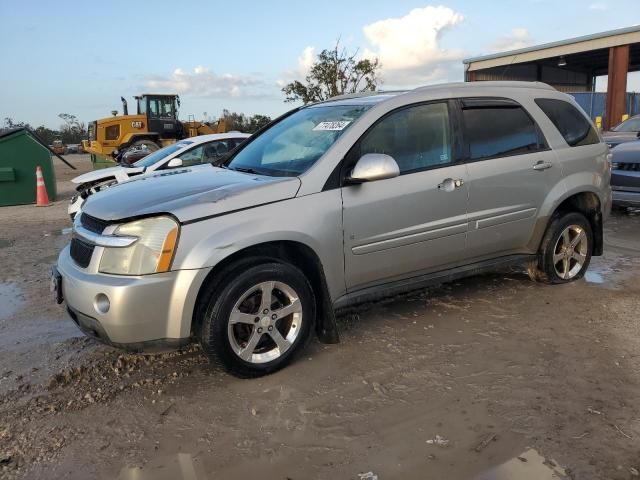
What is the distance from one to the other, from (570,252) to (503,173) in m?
1.33

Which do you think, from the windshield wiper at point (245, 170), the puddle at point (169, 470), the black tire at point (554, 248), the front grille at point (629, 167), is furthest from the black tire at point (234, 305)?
the front grille at point (629, 167)

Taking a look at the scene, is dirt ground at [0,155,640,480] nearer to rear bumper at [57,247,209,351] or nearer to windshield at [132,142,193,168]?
rear bumper at [57,247,209,351]

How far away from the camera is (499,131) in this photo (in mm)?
4668

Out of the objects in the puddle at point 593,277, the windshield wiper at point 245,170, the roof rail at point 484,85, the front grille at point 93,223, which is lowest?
the puddle at point 593,277

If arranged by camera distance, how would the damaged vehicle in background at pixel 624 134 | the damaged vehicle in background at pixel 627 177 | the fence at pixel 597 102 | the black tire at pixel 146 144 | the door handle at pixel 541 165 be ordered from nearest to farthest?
1. the door handle at pixel 541 165
2. the damaged vehicle in background at pixel 627 177
3. the damaged vehicle in background at pixel 624 134
4. the black tire at pixel 146 144
5. the fence at pixel 597 102

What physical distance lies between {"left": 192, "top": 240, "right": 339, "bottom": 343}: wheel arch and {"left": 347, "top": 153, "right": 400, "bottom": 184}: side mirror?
58 centimetres

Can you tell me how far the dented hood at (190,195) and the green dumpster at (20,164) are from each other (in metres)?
10.4

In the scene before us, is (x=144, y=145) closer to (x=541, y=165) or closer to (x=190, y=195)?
(x=541, y=165)

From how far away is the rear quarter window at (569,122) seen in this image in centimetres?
506

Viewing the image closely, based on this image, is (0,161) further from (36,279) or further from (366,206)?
(366,206)

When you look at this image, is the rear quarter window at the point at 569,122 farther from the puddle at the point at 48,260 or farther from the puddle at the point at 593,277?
the puddle at the point at 48,260

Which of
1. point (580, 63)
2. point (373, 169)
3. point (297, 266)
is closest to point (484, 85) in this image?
point (373, 169)

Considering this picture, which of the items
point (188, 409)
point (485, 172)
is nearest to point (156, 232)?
point (188, 409)

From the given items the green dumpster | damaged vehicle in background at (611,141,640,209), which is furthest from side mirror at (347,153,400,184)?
the green dumpster
